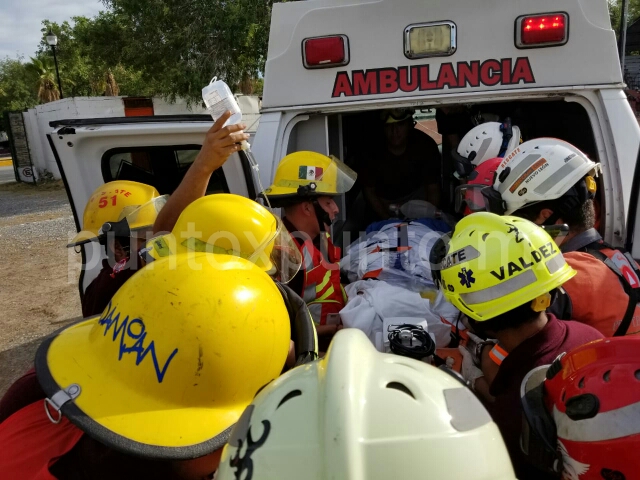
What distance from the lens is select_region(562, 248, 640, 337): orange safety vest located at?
2059mm

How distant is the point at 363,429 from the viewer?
992mm

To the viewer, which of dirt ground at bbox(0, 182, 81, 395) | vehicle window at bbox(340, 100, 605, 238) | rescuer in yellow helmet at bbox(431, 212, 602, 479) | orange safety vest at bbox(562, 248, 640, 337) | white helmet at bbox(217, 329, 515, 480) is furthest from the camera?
dirt ground at bbox(0, 182, 81, 395)

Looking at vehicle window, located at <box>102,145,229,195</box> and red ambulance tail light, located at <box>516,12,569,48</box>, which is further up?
red ambulance tail light, located at <box>516,12,569,48</box>

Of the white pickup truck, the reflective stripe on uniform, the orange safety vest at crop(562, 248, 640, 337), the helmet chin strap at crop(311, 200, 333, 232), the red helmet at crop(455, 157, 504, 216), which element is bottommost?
the reflective stripe on uniform

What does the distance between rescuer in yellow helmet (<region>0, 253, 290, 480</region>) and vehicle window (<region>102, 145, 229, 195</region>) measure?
1931 millimetres

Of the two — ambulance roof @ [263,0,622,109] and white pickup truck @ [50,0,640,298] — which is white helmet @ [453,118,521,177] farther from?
ambulance roof @ [263,0,622,109]

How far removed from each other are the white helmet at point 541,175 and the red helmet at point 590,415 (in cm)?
133

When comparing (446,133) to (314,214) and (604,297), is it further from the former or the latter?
(604,297)

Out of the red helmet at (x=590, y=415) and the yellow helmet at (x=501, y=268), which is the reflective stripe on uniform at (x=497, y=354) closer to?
the yellow helmet at (x=501, y=268)

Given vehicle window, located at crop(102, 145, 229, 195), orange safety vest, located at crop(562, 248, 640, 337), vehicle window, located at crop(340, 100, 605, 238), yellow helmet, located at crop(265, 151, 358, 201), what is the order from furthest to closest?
1. vehicle window, located at crop(340, 100, 605, 238)
2. vehicle window, located at crop(102, 145, 229, 195)
3. yellow helmet, located at crop(265, 151, 358, 201)
4. orange safety vest, located at crop(562, 248, 640, 337)

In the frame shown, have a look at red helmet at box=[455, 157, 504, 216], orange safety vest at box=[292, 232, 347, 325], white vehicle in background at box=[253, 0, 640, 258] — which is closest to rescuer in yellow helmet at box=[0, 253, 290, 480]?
orange safety vest at box=[292, 232, 347, 325]

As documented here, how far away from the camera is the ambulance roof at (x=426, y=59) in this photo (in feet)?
9.64

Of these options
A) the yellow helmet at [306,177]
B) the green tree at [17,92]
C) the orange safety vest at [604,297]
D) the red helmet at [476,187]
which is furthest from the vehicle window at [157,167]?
the green tree at [17,92]

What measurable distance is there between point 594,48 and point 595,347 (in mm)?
2328
